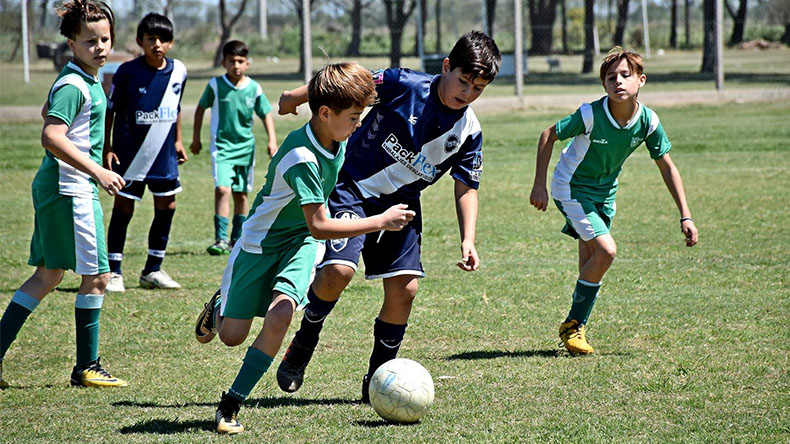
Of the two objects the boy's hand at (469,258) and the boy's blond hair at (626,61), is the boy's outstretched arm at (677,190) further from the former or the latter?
the boy's hand at (469,258)

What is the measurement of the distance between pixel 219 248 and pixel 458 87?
464 centimetres

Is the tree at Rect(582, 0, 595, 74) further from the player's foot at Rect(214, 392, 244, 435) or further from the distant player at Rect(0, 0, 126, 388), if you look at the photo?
the player's foot at Rect(214, 392, 244, 435)

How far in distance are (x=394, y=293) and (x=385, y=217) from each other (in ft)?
2.83

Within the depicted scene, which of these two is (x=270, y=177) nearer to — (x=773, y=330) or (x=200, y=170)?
(x=773, y=330)

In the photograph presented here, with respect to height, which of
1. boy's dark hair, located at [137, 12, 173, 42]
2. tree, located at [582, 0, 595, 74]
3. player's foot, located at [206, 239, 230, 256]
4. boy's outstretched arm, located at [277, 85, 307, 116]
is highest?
tree, located at [582, 0, 595, 74]

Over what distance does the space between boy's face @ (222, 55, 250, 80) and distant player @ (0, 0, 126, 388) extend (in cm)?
414

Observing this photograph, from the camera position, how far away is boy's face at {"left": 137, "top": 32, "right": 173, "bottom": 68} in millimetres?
6957

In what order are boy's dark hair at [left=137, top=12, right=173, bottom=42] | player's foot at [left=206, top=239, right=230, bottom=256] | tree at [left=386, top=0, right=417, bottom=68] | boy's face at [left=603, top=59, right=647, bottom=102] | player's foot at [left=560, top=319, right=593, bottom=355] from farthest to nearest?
tree at [left=386, top=0, right=417, bottom=68] → player's foot at [left=206, top=239, right=230, bottom=256] → boy's dark hair at [left=137, top=12, right=173, bottom=42] → boy's face at [left=603, top=59, right=647, bottom=102] → player's foot at [left=560, top=319, right=593, bottom=355]

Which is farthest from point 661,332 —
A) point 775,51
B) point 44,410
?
point 775,51

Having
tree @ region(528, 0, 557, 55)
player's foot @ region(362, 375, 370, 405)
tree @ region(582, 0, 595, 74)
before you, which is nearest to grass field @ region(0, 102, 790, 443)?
player's foot @ region(362, 375, 370, 405)

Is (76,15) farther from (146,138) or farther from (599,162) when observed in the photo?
(599,162)

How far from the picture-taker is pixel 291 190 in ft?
12.6

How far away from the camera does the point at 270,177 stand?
3910 millimetres

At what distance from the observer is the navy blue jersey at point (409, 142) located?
14.4 ft
